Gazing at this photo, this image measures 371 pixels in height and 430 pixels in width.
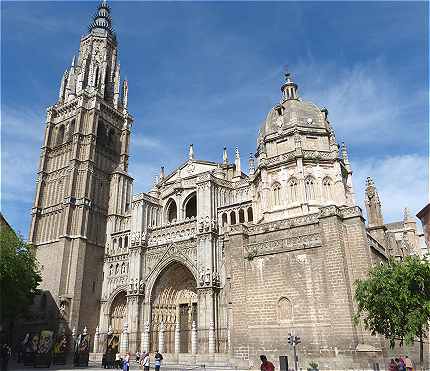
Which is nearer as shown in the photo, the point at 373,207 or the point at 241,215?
the point at 373,207

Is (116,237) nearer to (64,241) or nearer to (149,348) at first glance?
(64,241)

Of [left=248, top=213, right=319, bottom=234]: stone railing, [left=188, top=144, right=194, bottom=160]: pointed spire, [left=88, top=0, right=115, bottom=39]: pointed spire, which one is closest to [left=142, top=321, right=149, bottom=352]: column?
[left=248, top=213, right=319, bottom=234]: stone railing

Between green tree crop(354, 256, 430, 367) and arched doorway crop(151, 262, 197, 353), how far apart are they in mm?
20238

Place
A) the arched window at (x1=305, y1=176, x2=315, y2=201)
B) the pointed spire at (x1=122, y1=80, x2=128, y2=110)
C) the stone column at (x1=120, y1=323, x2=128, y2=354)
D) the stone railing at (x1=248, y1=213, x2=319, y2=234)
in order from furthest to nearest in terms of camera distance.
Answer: the pointed spire at (x1=122, y1=80, x2=128, y2=110) → the stone column at (x1=120, y1=323, x2=128, y2=354) → the arched window at (x1=305, y1=176, x2=315, y2=201) → the stone railing at (x1=248, y1=213, x2=319, y2=234)

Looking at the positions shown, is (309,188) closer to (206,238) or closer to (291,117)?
(291,117)

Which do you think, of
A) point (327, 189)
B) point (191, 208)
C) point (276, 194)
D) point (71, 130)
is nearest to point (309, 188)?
point (327, 189)

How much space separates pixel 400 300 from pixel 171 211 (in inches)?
1110

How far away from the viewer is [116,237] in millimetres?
41344

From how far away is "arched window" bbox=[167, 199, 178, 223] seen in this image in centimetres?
4117

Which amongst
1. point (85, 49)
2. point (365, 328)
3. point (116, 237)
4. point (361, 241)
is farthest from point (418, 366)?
point (85, 49)

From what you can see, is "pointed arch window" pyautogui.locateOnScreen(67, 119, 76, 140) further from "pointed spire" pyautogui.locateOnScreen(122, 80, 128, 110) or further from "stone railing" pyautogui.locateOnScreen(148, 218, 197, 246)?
"stone railing" pyautogui.locateOnScreen(148, 218, 197, 246)

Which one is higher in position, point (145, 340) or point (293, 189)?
point (293, 189)

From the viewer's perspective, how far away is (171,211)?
4184 cm

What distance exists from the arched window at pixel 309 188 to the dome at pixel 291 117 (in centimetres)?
528
